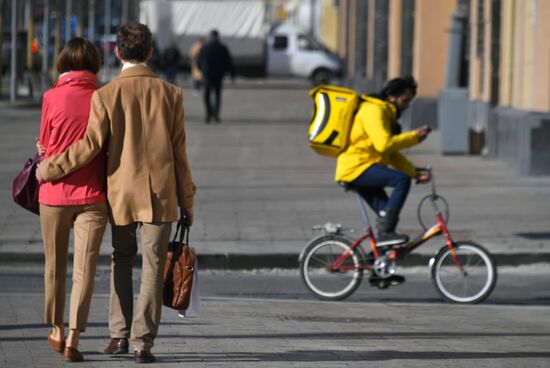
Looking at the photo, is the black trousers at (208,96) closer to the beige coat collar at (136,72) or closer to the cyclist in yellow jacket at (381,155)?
the cyclist in yellow jacket at (381,155)

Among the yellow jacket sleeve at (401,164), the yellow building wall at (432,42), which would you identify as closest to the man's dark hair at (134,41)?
the yellow jacket sleeve at (401,164)

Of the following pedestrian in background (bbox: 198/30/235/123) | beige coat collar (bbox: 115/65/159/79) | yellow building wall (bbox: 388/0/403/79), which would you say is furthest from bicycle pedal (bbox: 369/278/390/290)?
yellow building wall (bbox: 388/0/403/79)

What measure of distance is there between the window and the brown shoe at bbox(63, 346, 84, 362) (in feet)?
156

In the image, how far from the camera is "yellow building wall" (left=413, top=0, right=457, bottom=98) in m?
28.2

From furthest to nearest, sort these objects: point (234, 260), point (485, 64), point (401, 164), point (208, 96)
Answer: point (208, 96) → point (485, 64) → point (234, 260) → point (401, 164)

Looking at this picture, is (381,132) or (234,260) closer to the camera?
(381,132)

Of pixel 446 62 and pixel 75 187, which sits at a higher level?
pixel 75 187

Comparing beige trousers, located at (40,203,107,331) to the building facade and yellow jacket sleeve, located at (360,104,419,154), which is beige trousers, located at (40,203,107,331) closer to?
yellow jacket sleeve, located at (360,104,419,154)

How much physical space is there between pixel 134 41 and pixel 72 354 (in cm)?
151

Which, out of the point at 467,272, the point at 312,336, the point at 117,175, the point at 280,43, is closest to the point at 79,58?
the point at 117,175

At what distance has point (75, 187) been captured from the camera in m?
6.82

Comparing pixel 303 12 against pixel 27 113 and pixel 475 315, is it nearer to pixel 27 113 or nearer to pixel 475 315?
pixel 27 113

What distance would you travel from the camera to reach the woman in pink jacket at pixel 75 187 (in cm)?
683

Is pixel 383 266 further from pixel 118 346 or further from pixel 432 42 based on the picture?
pixel 432 42
